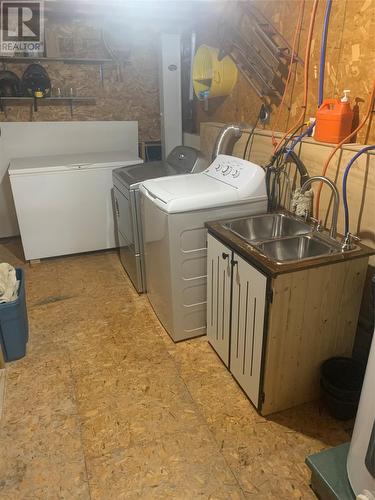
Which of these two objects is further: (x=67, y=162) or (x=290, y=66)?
(x=67, y=162)

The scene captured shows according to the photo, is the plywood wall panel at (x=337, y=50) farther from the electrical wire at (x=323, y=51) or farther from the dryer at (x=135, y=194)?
the dryer at (x=135, y=194)

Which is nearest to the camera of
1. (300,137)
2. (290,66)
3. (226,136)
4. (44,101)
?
(300,137)

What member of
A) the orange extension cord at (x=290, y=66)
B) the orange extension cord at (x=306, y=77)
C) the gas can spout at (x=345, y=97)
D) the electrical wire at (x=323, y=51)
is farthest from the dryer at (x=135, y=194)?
the gas can spout at (x=345, y=97)

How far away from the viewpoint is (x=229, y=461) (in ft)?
4.93

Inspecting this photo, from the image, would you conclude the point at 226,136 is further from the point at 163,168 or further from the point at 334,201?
the point at 334,201

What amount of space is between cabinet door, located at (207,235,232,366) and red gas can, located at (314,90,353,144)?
78 centimetres

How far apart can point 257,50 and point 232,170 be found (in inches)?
35.1

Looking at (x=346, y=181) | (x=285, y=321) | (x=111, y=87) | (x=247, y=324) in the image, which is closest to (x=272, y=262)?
(x=285, y=321)

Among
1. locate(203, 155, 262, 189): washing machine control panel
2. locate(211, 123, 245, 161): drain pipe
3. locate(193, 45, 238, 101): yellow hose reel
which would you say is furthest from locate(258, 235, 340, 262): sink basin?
locate(193, 45, 238, 101): yellow hose reel

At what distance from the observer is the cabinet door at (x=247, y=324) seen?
1.54 m

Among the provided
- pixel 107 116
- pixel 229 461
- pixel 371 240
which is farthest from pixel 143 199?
pixel 107 116

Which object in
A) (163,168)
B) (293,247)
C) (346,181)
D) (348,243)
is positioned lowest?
(293,247)

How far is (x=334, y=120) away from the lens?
1762mm

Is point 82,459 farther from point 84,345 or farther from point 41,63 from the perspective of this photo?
point 41,63
